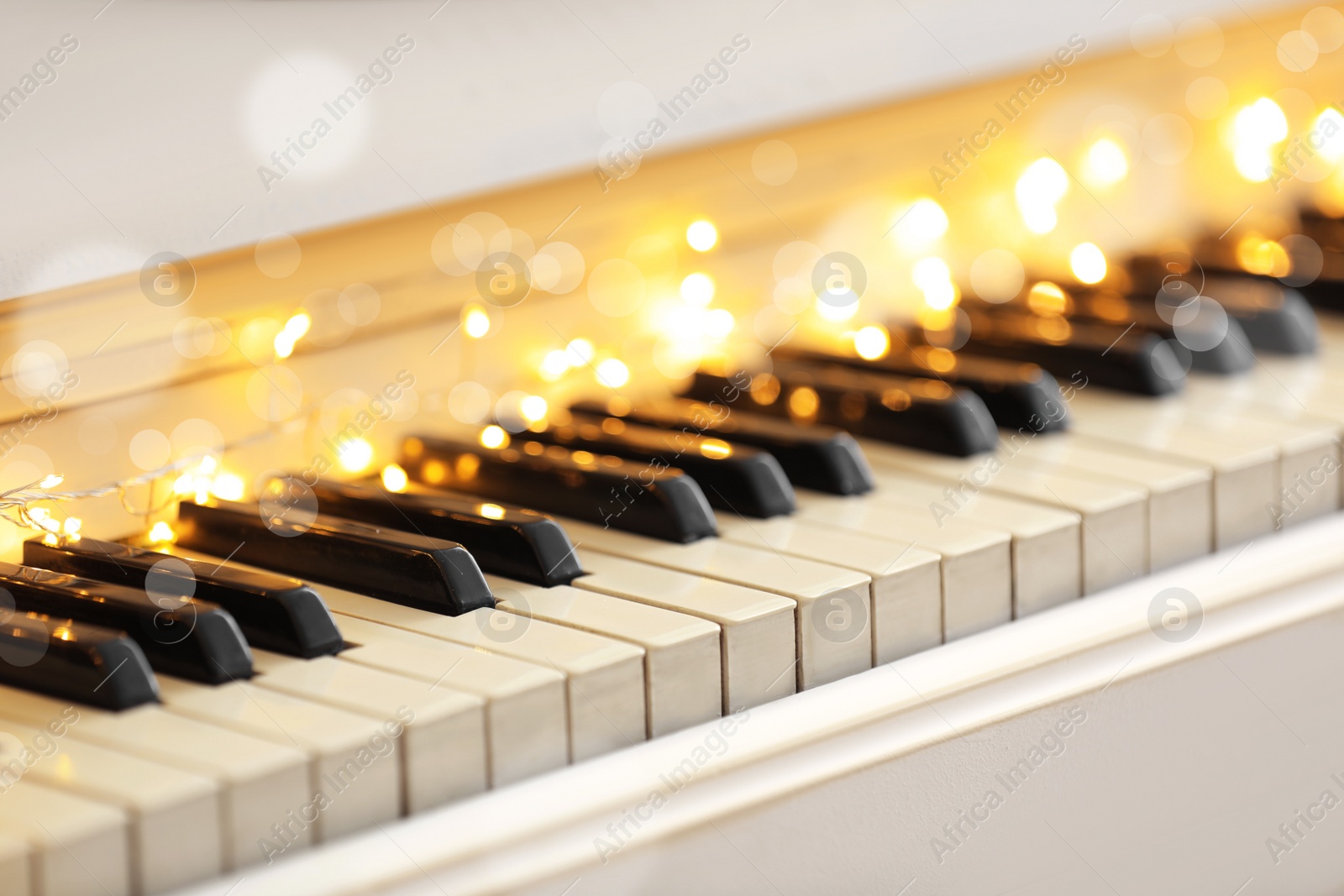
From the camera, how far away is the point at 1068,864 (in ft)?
4.17

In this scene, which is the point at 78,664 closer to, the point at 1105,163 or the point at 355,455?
the point at 355,455

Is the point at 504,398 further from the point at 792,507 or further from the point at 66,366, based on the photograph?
the point at 66,366

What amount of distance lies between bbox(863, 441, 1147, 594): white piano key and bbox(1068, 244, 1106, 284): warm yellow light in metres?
0.74

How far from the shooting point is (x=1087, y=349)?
1.71 meters

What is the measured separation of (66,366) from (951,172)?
117 centimetres

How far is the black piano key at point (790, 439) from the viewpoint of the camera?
4.61 ft

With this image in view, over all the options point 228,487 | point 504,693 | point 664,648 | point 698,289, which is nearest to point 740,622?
point 664,648

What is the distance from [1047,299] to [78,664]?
1305 millimetres

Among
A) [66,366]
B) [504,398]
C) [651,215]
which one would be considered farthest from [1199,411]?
[66,366]

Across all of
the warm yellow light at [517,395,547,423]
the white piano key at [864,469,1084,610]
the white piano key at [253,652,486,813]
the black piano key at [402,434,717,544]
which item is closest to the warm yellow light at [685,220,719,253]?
the warm yellow light at [517,395,547,423]

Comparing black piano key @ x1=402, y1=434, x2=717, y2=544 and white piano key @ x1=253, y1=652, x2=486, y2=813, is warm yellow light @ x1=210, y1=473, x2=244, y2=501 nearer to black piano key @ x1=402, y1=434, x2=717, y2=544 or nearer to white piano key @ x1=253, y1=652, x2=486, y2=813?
black piano key @ x1=402, y1=434, x2=717, y2=544

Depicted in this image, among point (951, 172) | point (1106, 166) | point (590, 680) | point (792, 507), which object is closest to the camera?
point (590, 680)

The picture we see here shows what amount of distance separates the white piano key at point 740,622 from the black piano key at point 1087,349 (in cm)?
69

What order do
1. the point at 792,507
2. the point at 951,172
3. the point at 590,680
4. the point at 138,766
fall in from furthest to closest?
the point at 951,172 < the point at 792,507 < the point at 590,680 < the point at 138,766
